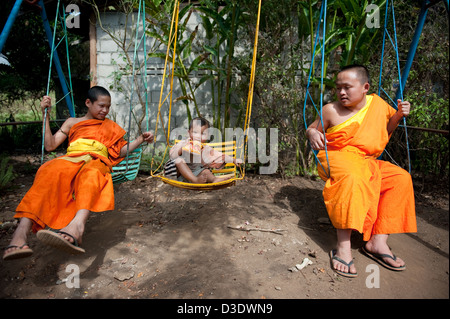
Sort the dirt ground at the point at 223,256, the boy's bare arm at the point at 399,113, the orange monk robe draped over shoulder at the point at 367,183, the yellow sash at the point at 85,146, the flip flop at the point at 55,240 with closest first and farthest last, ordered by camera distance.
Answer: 1. the flip flop at the point at 55,240
2. the dirt ground at the point at 223,256
3. the orange monk robe draped over shoulder at the point at 367,183
4. the boy's bare arm at the point at 399,113
5. the yellow sash at the point at 85,146

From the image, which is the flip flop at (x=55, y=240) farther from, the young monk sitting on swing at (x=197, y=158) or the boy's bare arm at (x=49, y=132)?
the young monk sitting on swing at (x=197, y=158)

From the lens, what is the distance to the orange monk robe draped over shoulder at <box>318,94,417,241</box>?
2.23 meters

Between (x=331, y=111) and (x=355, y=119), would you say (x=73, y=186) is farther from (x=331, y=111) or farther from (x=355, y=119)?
(x=355, y=119)

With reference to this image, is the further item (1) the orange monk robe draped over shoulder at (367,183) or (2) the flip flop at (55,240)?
(1) the orange monk robe draped over shoulder at (367,183)

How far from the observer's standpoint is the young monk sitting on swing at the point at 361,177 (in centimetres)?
225

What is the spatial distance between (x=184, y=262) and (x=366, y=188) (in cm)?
144

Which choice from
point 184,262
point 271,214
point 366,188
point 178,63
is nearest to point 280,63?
point 178,63

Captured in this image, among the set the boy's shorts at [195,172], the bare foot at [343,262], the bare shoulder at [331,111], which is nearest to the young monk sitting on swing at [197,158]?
the boy's shorts at [195,172]

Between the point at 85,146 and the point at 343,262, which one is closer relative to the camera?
the point at 343,262

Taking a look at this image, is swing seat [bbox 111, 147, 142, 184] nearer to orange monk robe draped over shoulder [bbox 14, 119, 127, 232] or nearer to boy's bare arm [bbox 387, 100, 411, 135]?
orange monk robe draped over shoulder [bbox 14, 119, 127, 232]

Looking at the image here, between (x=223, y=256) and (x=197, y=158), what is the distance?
3.79ft

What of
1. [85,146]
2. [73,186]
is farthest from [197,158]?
[73,186]

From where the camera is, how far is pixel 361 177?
2279 mm

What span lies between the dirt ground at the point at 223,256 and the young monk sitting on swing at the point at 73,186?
42cm
